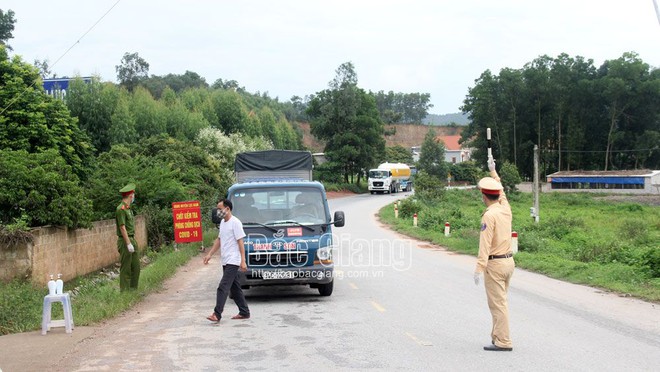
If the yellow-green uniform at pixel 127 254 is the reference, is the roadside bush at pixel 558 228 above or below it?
below

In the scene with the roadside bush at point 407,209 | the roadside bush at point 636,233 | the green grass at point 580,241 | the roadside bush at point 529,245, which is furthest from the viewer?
the roadside bush at point 407,209

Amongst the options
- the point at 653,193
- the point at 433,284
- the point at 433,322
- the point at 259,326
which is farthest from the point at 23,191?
the point at 653,193

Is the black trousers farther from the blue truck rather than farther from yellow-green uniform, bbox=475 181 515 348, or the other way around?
yellow-green uniform, bbox=475 181 515 348

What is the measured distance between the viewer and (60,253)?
54.5 feet

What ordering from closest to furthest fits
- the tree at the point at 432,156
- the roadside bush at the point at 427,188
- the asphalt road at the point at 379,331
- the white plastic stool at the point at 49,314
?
the asphalt road at the point at 379,331 → the white plastic stool at the point at 49,314 → the roadside bush at the point at 427,188 → the tree at the point at 432,156

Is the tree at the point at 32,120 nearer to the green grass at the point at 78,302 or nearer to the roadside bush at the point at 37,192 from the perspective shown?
the roadside bush at the point at 37,192

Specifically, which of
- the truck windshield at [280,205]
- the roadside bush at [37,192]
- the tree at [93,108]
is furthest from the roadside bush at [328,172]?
the truck windshield at [280,205]

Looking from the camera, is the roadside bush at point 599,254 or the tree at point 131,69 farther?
the tree at point 131,69

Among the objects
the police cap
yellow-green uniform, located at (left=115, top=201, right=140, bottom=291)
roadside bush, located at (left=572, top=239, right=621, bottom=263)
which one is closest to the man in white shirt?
yellow-green uniform, located at (left=115, top=201, right=140, bottom=291)

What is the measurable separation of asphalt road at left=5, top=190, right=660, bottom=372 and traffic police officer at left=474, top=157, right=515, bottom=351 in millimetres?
274

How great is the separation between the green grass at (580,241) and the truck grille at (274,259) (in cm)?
652

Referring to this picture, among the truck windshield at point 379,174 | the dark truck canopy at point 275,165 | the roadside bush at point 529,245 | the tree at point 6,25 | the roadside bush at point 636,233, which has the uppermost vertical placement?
the tree at point 6,25

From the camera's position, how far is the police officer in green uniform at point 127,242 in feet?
39.2

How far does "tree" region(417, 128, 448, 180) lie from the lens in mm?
91438
